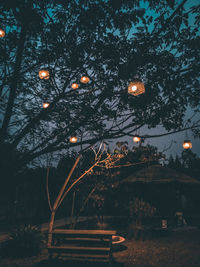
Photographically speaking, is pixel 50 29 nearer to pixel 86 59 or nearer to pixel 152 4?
pixel 86 59

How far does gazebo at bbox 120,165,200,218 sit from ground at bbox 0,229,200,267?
2.81m

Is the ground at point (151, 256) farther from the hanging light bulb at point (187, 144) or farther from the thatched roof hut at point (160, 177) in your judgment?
the hanging light bulb at point (187, 144)

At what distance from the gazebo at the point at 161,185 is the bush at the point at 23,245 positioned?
5.42m

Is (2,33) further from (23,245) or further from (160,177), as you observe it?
(160,177)

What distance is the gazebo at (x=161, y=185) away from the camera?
980 cm

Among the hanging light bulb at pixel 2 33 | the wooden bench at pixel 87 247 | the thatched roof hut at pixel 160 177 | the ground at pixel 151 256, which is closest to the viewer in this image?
the hanging light bulb at pixel 2 33

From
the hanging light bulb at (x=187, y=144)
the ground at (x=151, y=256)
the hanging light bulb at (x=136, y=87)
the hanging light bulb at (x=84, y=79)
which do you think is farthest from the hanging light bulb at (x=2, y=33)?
the hanging light bulb at (x=187, y=144)

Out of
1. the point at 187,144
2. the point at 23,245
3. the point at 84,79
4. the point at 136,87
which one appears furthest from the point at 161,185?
the point at 136,87

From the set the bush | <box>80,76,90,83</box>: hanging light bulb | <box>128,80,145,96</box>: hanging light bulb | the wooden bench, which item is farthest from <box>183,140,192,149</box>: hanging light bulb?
the bush

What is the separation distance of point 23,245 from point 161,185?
369 inches

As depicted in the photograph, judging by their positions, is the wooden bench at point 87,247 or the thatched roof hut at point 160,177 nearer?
the wooden bench at point 87,247

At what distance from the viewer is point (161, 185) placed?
1223 centimetres

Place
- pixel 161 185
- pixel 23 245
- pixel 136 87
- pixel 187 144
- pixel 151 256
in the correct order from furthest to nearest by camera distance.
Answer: pixel 161 185
pixel 187 144
pixel 23 245
pixel 151 256
pixel 136 87

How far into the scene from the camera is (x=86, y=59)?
13.5 ft
